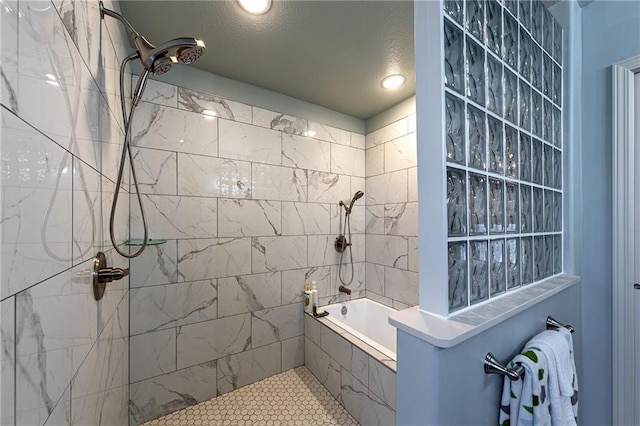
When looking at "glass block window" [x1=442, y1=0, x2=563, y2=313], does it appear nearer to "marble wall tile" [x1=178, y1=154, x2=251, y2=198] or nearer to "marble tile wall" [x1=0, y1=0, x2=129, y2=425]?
"marble tile wall" [x1=0, y1=0, x2=129, y2=425]

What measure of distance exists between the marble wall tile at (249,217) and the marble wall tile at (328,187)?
0.37m

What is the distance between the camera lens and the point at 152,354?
5.23 feet

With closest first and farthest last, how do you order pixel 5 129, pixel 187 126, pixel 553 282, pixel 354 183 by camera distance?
pixel 5 129 → pixel 553 282 → pixel 187 126 → pixel 354 183

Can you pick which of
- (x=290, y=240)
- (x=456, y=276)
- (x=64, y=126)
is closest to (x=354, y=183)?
(x=290, y=240)

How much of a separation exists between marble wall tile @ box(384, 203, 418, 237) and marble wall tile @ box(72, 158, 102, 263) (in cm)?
196

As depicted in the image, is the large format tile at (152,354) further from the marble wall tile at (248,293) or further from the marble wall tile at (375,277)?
the marble wall tile at (375,277)

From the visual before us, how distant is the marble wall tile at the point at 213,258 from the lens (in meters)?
1.70

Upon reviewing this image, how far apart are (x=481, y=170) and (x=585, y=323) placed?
120 cm

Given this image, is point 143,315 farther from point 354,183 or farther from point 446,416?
point 354,183

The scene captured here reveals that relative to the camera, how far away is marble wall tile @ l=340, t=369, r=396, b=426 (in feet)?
4.57

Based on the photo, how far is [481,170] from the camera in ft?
2.90

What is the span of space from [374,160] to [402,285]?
121 centimetres

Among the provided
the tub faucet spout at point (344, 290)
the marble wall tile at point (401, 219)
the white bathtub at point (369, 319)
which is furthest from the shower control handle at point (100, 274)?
the marble wall tile at point (401, 219)

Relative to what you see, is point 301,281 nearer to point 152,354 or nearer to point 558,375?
point 152,354
